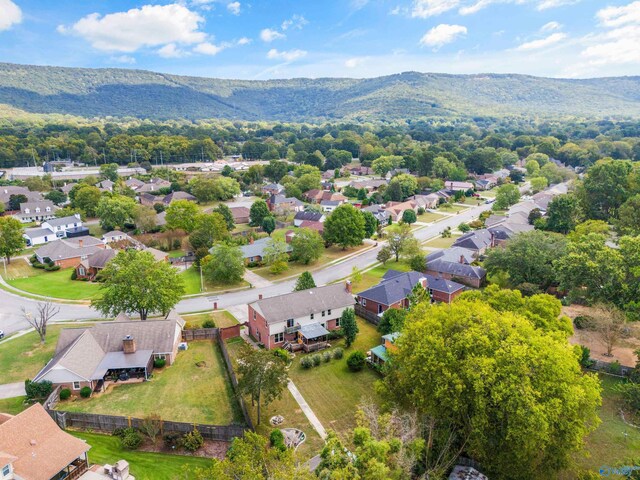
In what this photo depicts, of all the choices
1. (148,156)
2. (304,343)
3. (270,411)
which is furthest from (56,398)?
(148,156)

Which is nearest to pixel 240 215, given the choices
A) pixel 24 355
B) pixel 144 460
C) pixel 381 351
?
pixel 24 355

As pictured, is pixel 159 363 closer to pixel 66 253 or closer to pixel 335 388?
pixel 335 388

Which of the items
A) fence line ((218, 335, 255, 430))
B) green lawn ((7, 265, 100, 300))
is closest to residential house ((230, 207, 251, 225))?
green lawn ((7, 265, 100, 300))

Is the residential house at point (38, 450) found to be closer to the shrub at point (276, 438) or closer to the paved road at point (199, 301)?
the shrub at point (276, 438)

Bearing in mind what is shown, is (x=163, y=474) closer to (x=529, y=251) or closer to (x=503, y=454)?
(x=503, y=454)

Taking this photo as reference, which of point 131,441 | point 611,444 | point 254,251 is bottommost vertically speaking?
point 611,444

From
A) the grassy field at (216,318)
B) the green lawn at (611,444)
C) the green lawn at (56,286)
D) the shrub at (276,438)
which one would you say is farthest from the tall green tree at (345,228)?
the shrub at (276,438)
